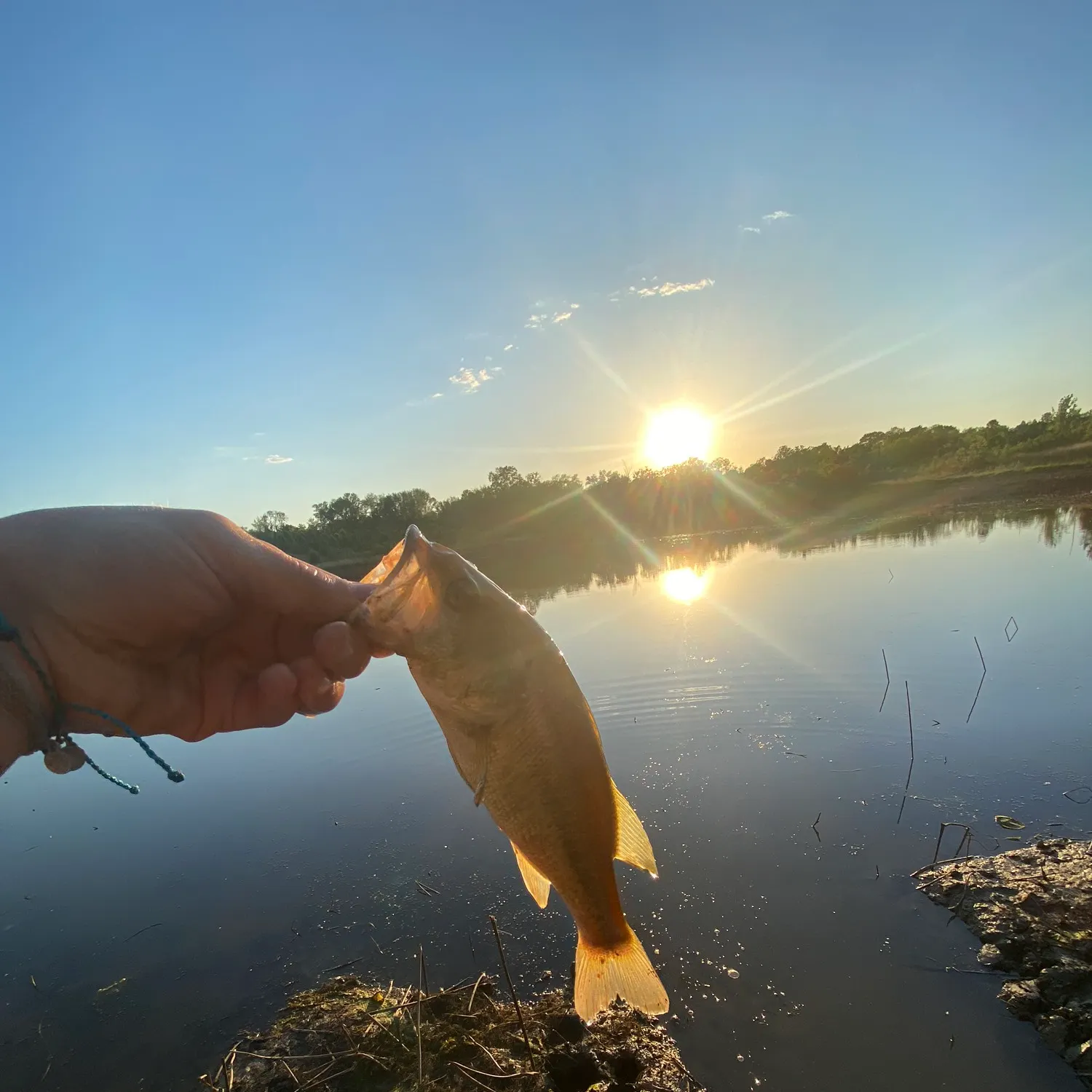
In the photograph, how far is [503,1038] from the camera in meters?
5.27

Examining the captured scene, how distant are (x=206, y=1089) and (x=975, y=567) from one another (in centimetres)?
2744

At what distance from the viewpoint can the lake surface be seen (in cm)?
571

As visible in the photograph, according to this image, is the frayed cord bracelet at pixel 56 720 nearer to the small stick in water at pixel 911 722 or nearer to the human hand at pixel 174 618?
the human hand at pixel 174 618

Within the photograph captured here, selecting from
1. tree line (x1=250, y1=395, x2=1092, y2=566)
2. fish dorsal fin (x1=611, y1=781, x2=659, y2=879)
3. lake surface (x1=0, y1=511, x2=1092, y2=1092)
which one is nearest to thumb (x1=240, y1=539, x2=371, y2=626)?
fish dorsal fin (x1=611, y1=781, x2=659, y2=879)

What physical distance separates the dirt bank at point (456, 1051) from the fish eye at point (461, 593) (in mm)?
3337

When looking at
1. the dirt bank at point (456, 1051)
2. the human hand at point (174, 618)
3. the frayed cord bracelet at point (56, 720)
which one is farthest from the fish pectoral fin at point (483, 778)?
the dirt bank at point (456, 1051)

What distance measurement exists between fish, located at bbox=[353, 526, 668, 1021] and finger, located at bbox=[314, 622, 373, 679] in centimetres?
14

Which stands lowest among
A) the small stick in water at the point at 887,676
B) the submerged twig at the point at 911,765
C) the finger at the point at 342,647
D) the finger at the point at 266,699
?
the submerged twig at the point at 911,765

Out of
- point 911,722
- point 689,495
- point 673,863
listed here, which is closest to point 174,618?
point 673,863

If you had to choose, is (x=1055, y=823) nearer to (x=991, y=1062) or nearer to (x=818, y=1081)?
(x=991, y=1062)

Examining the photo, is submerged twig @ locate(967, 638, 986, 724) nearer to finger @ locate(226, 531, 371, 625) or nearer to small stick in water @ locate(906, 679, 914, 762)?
small stick in water @ locate(906, 679, 914, 762)

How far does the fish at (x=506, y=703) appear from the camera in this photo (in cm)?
328

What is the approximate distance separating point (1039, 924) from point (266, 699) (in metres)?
7.18

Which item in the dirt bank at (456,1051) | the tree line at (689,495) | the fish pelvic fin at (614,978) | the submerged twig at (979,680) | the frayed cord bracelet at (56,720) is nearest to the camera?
the frayed cord bracelet at (56,720)
